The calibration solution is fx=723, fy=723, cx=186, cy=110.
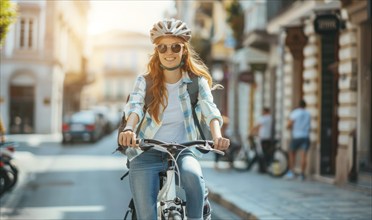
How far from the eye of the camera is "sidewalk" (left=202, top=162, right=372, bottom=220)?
31.4 feet

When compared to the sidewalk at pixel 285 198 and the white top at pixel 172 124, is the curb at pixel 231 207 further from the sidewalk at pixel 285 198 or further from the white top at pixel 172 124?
the white top at pixel 172 124

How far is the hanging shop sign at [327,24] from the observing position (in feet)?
50.2

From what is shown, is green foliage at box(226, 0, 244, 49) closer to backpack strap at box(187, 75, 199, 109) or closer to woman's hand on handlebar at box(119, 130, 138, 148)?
backpack strap at box(187, 75, 199, 109)

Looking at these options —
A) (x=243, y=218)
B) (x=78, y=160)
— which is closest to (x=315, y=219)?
(x=243, y=218)

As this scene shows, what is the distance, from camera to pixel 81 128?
33531mm

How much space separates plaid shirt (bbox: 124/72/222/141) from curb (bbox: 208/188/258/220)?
4.41 meters

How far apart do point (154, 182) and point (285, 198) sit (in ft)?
22.9

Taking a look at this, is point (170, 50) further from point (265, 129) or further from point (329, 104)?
point (265, 129)

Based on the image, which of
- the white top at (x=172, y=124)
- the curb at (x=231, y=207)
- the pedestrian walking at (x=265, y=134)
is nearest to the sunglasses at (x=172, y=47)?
the white top at (x=172, y=124)

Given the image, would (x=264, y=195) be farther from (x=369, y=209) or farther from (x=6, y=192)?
(x=6, y=192)

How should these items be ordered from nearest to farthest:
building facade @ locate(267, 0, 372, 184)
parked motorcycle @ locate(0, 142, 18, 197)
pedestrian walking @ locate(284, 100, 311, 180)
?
parked motorcycle @ locate(0, 142, 18, 197), building facade @ locate(267, 0, 372, 184), pedestrian walking @ locate(284, 100, 311, 180)

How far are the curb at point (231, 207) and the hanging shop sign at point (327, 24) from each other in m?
4.86

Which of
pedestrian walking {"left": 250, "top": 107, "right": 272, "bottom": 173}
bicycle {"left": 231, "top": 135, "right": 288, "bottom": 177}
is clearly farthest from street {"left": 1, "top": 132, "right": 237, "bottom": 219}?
pedestrian walking {"left": 250, "top": 107, "right": 272, "bottom": 173}

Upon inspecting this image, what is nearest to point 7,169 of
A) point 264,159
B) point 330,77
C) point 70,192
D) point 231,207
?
point 70,192
